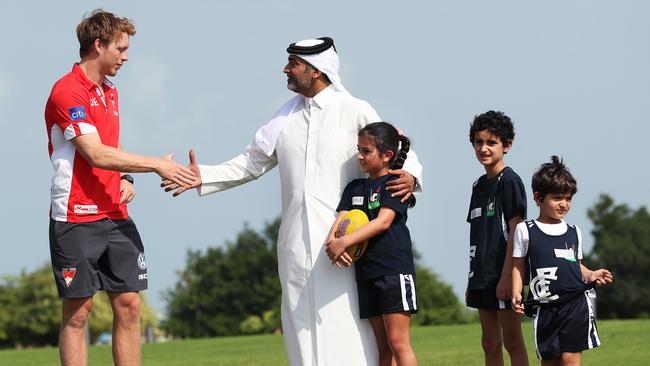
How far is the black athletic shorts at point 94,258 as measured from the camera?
25.4 feet

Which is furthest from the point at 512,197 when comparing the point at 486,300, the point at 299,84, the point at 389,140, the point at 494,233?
the point at 299,84

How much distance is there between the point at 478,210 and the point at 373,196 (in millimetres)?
1049

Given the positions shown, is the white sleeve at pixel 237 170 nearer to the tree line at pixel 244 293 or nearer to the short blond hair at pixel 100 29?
the short blond hair at pixel 100 29

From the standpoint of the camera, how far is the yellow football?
23.5 ft

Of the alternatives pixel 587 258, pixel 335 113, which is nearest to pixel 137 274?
pixel 335 113

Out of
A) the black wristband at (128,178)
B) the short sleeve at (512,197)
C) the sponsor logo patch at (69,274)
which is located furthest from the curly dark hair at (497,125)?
the sponsor logo patch at (69,274)

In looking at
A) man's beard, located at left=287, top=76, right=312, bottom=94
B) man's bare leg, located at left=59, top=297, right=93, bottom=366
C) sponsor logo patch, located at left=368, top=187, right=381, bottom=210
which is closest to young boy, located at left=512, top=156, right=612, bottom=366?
sponsor logo patch, located at left=368, top=187, right=381, bottom=210

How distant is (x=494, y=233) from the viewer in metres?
7.79

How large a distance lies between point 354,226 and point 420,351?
1001 cm

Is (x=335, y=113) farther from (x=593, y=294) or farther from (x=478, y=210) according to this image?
(x=593, y=294)

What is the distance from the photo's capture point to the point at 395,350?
7141 millimetres

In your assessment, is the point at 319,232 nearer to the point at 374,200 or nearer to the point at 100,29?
the point at 374,200

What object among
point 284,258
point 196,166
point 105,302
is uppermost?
point 105,302

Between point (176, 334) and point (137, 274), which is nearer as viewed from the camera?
point (137, 274)
